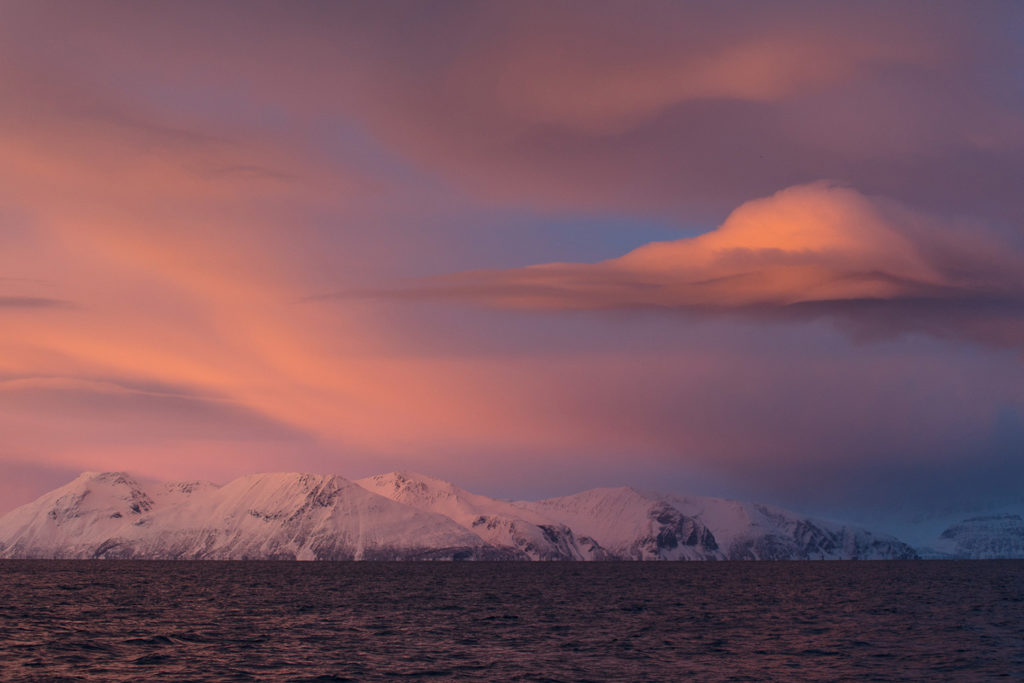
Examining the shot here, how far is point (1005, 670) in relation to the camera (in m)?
71.2

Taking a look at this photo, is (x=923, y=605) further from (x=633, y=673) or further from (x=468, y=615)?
(x=633, y=673)

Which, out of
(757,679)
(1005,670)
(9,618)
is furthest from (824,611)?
(9,618)

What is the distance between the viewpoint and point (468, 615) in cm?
12406

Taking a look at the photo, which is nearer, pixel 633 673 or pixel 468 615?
pixel 633 673

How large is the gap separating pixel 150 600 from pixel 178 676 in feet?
324

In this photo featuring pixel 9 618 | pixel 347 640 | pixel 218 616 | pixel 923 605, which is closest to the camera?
pixel 347 640

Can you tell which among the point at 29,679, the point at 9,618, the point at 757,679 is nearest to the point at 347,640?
the point at 29,679

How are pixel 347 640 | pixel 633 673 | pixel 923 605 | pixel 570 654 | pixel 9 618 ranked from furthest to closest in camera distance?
pixel 923 605 < pixel 9 618 < pixel 347 640 < pixel 570 654 < pixel 633 673

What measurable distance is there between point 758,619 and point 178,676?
258 feet

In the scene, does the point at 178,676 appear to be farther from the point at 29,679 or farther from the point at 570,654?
the point at 570,654

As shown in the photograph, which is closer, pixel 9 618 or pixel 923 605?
pixel 9 618

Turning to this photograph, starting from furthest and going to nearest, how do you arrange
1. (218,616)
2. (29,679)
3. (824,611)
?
1. (824,611)
2. (218,616)
3. (29,679)

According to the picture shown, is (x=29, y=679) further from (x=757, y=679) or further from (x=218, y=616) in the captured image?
(x=218, y=616)

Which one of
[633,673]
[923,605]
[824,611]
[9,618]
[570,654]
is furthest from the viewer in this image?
[923,605]
